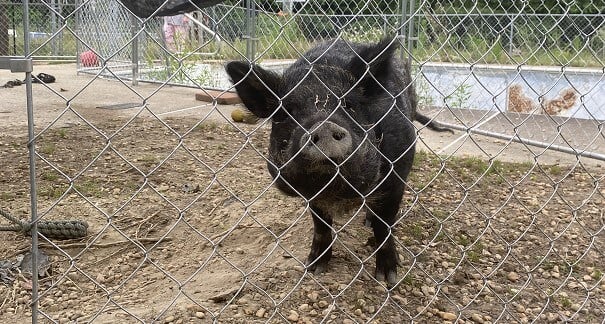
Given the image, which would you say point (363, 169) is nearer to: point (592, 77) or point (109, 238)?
point (109, 238)

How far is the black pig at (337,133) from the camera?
8.71 feet

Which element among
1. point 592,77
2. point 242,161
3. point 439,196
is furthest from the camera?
point 592,77

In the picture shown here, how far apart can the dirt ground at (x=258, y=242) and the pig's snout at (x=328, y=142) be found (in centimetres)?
38

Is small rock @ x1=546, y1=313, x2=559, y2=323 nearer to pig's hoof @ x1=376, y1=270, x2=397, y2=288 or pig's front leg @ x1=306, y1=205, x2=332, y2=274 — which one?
pig's hoof @ x1=376, y1=270, x2=397, y2=288

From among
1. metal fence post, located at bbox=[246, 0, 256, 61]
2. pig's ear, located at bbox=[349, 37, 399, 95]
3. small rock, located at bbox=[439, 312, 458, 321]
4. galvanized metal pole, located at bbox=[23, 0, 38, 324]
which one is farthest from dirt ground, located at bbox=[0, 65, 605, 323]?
metal fence post, located at bbox=[246, 0, 256, 61]

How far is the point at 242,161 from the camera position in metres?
5.46

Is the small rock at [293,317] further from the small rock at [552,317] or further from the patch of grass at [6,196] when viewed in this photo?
the patch of grass at [6,196]

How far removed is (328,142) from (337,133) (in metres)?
0.06

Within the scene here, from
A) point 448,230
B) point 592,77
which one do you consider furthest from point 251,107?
point 592,77

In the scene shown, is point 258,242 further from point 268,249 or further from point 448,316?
point 448,316

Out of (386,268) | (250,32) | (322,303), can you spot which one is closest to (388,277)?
(386,268)

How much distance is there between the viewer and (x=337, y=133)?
8.48ft

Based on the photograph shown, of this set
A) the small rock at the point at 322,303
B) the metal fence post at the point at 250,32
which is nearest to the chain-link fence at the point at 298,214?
the small rock at the point at 322,303

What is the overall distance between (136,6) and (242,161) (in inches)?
96.4
